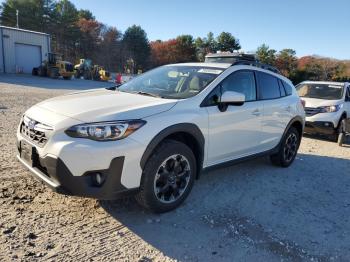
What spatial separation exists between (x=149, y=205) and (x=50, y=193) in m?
1.35

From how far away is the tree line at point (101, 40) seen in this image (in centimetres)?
6038

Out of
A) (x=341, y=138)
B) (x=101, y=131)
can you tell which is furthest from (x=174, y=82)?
(x=341, y=138)

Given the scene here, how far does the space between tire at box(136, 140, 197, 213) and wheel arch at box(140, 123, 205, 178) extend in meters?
0.11

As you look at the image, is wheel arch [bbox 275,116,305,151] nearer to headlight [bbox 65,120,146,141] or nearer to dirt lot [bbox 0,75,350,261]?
dirt lot [bbox 0,75,350,261]

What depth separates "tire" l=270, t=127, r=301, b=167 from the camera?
6148 millimetres

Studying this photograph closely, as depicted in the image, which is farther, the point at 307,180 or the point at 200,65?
the point at 307,180

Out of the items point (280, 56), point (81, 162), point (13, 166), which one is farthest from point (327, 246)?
point (280, 56)

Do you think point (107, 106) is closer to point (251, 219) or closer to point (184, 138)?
point (184, 138)

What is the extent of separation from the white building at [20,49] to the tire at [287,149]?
37972 millimetres

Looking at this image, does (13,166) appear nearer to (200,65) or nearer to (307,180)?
(200,65)

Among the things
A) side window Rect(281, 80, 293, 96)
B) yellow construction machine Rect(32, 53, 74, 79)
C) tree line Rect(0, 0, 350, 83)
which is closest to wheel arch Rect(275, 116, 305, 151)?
side window Rect(281, 80, 293, 96)

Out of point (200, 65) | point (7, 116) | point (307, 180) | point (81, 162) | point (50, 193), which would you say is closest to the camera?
point (81, 162)

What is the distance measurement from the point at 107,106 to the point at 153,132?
578 mm

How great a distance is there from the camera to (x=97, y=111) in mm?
3570
